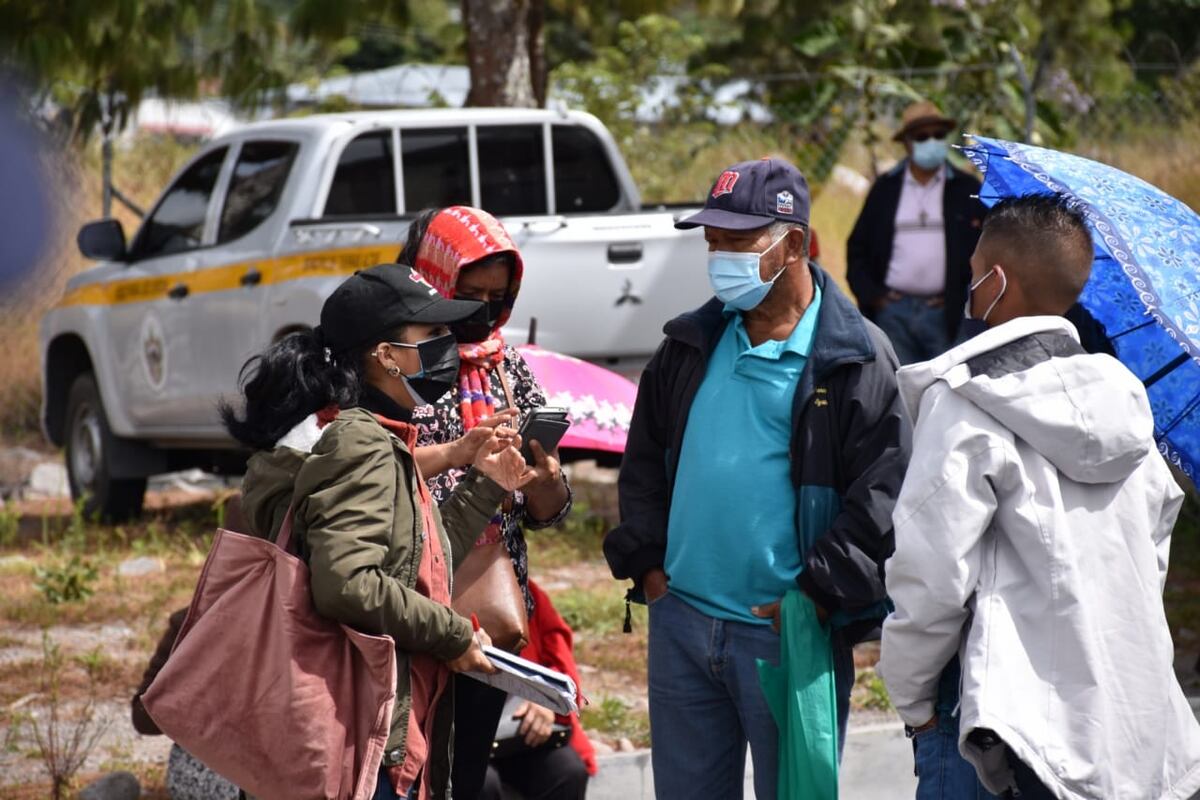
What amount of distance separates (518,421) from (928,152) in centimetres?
527

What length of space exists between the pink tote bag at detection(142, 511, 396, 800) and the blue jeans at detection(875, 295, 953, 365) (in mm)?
5712

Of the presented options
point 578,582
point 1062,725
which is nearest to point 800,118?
point 578,582

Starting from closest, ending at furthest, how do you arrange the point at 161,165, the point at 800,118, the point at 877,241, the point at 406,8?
1. the point at 877,241
2. the point at 406,8
3. the point at 800,118
4. the point at 161,165

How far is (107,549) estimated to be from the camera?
364 inches

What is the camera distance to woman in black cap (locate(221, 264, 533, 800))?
3.32m

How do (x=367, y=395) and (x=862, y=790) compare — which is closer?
(x=367, y=395)

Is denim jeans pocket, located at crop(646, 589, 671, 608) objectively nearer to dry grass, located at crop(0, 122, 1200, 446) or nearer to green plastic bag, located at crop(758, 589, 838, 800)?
green plastic bag, located at crop(758, 589, 838, 800)

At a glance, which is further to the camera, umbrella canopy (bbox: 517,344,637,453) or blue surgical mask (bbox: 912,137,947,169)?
Result: blue surgical mask (bbox: 912,137,947,169)

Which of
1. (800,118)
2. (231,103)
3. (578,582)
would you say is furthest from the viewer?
(800,118)

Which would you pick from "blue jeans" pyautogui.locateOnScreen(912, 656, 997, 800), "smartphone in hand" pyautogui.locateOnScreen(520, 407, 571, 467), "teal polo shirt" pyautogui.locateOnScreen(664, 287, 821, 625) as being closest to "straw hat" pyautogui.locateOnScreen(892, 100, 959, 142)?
"teal polo shirt" pyautogui.locateOnScreen(664, 287, 821, 625)

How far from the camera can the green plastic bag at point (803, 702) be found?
3.63m

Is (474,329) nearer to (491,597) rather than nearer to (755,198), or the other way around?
(491,597)

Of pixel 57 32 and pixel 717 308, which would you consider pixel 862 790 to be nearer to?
pixel 717 308

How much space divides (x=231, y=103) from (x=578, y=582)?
23.1 ft
